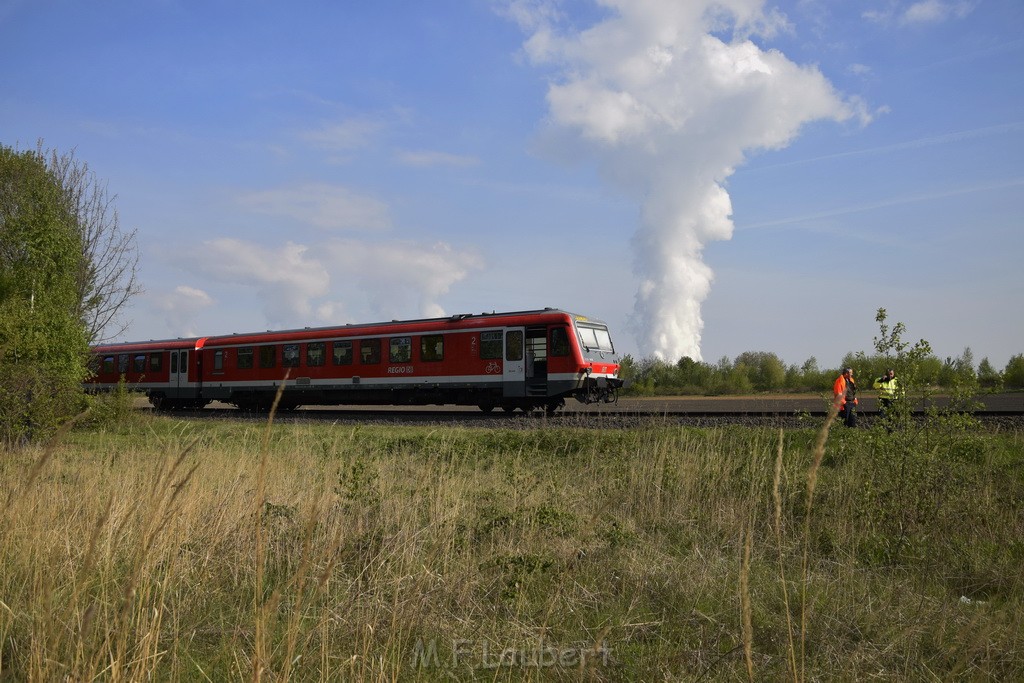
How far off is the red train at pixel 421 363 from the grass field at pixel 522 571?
10.0 meters

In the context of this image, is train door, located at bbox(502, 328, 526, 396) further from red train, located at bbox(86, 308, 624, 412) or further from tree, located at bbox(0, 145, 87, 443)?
tree, located at bbox(0, 145, 87, 443)

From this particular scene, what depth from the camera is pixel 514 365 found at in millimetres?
20000

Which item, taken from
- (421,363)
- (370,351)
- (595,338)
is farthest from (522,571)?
(370,351)

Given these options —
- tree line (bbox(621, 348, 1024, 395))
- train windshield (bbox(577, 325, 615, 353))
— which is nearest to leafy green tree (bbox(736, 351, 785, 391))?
tree line (bbox(621, 348, 1024, 395))

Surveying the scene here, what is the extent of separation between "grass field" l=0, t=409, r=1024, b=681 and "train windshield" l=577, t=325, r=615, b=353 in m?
10.3

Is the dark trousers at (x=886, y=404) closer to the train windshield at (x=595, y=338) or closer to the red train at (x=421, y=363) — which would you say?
the red train at (x=421, y=363)

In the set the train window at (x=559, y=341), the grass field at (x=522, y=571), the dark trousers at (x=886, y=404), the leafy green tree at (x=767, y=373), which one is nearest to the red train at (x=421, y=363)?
the train window at (x=559, y=341)

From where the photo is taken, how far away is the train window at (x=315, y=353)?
2397 centimetres

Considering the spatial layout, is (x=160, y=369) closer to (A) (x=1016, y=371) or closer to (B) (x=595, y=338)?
(B) (x=595, y=338)

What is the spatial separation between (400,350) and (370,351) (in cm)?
122

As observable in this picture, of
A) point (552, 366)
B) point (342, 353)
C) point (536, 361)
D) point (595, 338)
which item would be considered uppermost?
point (595, 338)

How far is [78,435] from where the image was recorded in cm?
1482

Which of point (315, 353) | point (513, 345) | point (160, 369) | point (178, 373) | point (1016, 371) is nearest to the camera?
point (513, 345)

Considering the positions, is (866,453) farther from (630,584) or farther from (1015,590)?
(630,584)
